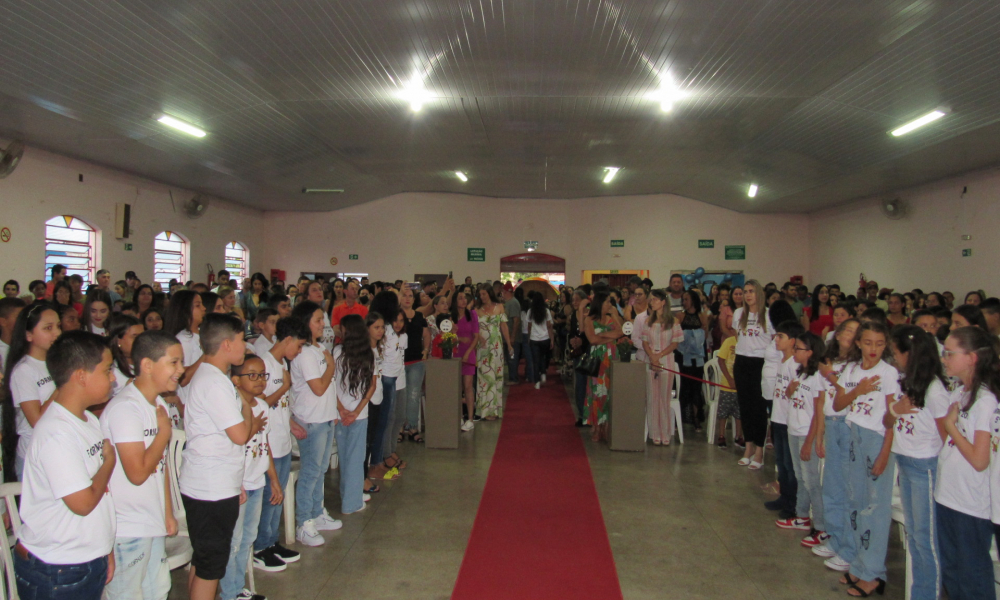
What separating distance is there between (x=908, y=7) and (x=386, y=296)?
17.8ft

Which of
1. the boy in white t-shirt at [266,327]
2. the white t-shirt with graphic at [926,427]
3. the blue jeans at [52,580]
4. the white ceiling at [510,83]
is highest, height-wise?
the white ceiling at [510,83]

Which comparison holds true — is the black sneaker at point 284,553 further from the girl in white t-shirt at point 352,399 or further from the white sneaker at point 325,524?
the girl in white t-shirt at point 352,399

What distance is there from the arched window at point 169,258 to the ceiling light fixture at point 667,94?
33.2 ft

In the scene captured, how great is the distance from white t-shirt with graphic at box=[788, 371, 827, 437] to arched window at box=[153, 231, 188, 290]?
12.4 m

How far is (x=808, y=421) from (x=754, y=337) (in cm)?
160

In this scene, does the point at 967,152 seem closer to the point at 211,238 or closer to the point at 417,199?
the point at 417,199

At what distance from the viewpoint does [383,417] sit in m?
5.23

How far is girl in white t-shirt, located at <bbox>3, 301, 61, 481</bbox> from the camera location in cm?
308

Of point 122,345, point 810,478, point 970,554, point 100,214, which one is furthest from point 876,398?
point 100,214

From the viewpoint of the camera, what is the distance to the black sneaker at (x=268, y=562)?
356cm

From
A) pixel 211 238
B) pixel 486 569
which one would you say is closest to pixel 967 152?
pixel 486 569

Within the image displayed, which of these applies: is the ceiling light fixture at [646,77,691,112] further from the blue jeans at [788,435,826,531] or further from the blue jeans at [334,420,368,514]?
the blue jeans at [334,420,368,514]

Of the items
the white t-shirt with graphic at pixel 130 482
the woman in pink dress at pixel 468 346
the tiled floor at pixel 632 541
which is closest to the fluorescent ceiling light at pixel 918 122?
the tiled floor at pixel 632 541

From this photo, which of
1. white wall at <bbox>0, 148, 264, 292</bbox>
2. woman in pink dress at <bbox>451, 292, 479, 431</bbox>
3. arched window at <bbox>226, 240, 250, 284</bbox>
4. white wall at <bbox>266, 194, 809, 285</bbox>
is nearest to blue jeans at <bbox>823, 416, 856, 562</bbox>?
woman in pink dress at <bbox>451, 292, 479, 431</bbox>
